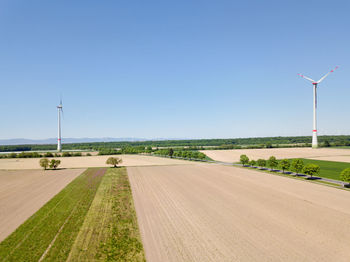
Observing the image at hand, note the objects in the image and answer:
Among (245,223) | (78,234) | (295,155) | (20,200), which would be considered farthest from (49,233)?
(295,155)

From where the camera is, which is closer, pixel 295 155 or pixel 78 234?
pixel 78 234

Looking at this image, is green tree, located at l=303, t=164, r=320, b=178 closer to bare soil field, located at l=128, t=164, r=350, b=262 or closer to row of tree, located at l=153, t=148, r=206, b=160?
bare soil field, located at l=128, t=164, r=350, b=262

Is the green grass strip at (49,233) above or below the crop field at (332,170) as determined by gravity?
above

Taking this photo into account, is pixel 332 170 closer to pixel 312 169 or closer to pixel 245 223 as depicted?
pixel 312 169

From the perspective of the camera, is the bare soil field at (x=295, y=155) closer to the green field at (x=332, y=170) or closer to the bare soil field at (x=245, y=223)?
the green field at (x=332, y=170)

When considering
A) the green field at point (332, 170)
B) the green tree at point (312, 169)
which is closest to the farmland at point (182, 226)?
the green tree at point (312, 169)

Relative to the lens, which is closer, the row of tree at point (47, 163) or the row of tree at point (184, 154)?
the row of tree at point (47, 163)

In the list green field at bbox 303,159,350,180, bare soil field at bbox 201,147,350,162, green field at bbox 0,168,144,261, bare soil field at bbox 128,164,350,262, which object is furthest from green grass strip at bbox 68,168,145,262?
bare soil field at bbox 201,147,350,162
